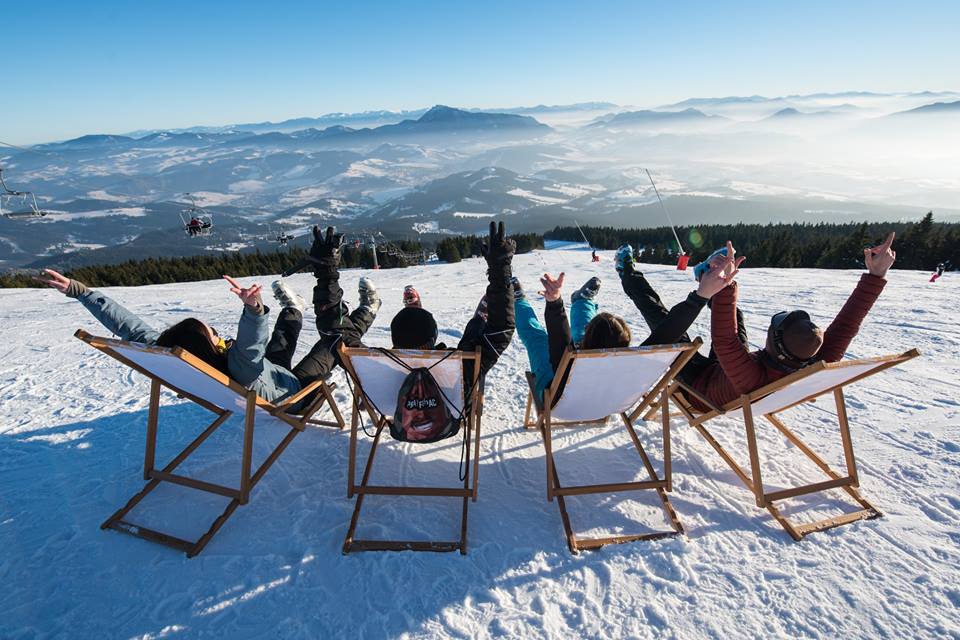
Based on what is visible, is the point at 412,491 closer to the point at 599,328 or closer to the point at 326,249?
the point at 599,328

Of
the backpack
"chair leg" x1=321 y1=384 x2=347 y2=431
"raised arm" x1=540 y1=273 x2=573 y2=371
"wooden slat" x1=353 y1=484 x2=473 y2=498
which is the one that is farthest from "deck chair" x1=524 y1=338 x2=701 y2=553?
"chair leg" x1=321 y1=384 x2=347 y2=431

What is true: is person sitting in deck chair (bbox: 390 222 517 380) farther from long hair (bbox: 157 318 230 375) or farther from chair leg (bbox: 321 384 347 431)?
long hair (bbox: 157 318 230 375)

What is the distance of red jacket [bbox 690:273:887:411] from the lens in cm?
268

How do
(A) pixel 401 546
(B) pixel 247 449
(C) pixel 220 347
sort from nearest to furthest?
(A) pixel 401 546 → (B) pixel 247 449 → (C) pixel 220 347

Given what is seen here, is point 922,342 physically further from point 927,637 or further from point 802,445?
point 927,637

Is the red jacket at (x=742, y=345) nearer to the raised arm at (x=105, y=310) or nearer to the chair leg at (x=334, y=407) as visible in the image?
the chair leg at (x=334, y=407)

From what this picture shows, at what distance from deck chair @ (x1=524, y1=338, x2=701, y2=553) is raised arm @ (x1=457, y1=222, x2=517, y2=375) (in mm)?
382

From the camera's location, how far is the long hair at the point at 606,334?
2795mm

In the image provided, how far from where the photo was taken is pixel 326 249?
12.5 feet

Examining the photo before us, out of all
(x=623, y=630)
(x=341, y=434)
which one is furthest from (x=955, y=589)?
(x=341, y=434)

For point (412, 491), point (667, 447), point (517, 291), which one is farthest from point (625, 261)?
point (412, 491)

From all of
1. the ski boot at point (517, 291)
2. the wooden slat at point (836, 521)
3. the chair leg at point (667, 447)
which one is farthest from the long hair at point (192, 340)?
the wooden slat at point (836, 521)

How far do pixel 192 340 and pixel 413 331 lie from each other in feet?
5.00

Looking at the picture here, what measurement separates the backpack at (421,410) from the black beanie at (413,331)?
0.37 metres
